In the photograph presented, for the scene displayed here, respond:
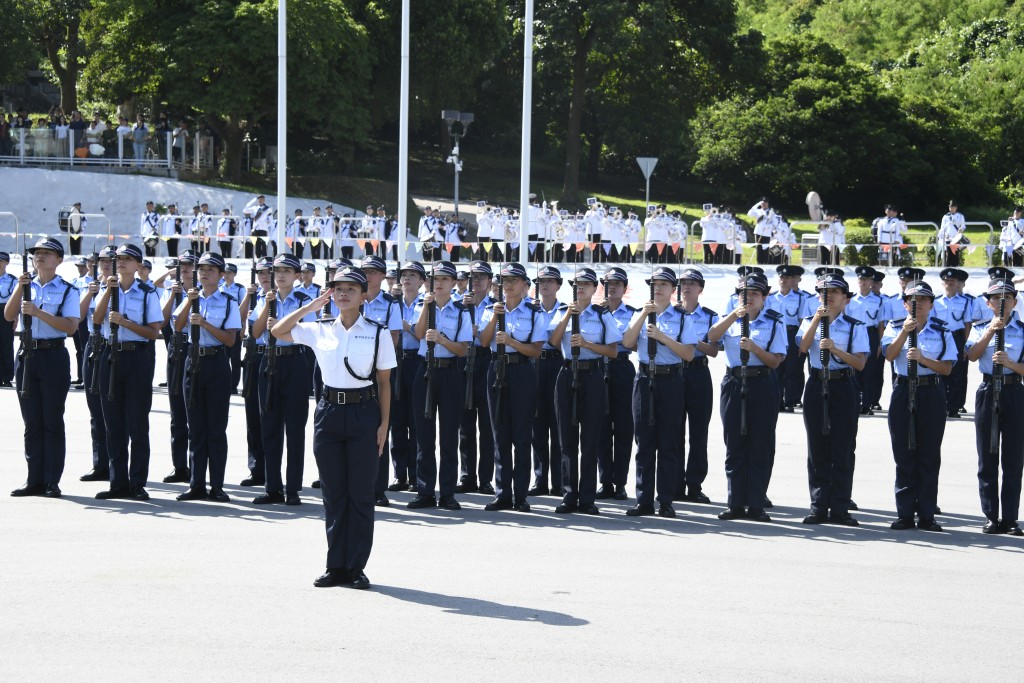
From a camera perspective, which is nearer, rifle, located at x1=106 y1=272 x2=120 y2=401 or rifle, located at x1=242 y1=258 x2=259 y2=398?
rifle, located at x1=106 y1=272 x2=120 y2=401

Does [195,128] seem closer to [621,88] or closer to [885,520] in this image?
[621,88]

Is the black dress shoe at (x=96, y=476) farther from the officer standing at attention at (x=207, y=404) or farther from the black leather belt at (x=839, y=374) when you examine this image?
the black leather belt at (x=839, y=374)

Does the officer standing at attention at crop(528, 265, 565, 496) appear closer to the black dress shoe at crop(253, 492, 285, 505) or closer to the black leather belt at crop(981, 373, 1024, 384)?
the black dress shoe at crop(253, 492, 285, 505)

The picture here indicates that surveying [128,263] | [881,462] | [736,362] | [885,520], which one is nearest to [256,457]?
[128,263]

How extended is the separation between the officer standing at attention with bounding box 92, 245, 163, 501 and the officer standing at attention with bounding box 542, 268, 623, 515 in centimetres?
326

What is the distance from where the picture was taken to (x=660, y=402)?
10.6 metres

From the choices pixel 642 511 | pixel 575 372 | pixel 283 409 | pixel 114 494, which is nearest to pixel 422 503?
pixel 283 409

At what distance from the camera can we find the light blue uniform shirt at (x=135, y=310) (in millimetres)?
10836

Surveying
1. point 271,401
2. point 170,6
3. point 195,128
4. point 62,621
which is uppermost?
point 170,6

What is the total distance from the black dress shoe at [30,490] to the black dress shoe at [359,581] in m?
4.01

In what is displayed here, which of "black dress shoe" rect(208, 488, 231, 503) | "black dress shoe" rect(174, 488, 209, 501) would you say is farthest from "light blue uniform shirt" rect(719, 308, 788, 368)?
"black dress shoe" rect(174, 488, 209, 501)

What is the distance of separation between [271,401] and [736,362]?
3674 mm

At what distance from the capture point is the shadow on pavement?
744 cm

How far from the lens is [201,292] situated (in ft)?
37.8
